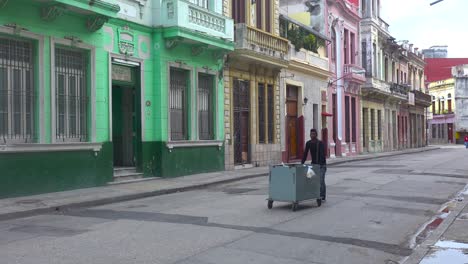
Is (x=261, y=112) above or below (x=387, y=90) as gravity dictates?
below

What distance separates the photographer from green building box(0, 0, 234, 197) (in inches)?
524

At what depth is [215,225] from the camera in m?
9.30

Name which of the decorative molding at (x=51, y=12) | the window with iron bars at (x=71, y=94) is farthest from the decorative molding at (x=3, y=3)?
the window with iron bars at (x=71, y=94)

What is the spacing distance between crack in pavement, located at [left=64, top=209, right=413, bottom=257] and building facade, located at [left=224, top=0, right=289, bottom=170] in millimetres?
11172

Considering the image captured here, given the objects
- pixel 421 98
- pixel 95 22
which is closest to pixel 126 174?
pixel 95 22

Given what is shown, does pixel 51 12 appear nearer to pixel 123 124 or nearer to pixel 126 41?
pixel 126 41

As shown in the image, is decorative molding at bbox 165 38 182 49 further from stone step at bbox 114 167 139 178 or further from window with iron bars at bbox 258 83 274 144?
window with iron bars at bbox 258 83 274 144

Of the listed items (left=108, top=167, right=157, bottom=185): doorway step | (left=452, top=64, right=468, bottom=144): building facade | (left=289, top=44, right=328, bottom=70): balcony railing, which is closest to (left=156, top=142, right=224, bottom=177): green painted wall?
(left=108, top=167, right=157, bottom=185): doorway step

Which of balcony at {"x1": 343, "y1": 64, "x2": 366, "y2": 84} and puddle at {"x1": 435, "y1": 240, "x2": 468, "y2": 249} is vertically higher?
balcony at {"x1": 343, "y1": 64, "x2": 366, "y2": 84}

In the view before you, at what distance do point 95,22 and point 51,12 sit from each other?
4.98 ft

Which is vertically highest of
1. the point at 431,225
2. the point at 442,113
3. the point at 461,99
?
the point at 461,99

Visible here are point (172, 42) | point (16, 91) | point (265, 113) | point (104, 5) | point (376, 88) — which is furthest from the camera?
point (376, 88)

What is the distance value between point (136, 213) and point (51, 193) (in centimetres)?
386

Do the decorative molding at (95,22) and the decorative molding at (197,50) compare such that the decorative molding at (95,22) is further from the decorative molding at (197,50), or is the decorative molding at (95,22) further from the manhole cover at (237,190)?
the manhole cover at (237,190)
